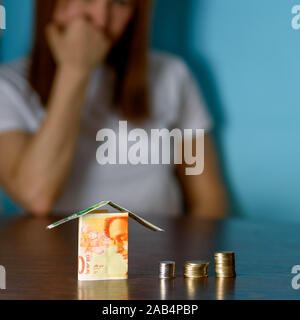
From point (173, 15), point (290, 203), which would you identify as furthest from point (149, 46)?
point (290, 203)

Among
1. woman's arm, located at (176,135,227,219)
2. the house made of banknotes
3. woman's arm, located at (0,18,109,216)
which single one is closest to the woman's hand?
woman's arm, located at (0,18,109,216)

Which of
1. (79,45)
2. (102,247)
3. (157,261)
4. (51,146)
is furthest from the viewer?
(79,45)

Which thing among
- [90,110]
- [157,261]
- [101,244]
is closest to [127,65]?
[90,110]

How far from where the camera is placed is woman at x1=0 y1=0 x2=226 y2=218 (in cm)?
195

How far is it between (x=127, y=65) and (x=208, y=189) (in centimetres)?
52

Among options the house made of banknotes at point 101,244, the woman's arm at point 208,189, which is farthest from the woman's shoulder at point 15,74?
the house made of banknotes at point 101,244

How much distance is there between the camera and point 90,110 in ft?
7.08

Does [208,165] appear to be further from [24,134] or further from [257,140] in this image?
[24,134]

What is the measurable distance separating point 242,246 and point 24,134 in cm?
116

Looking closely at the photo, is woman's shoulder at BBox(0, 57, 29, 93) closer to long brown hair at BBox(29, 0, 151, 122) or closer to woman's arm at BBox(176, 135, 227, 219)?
long brown hair at BBox(29, 0, 151, 122)

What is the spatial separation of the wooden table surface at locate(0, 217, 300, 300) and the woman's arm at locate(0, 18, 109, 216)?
22.9 inches

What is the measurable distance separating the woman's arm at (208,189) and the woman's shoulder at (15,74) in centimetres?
61

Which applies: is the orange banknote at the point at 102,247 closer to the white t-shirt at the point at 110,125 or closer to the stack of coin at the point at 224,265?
the stack of coin at the point at 224,265

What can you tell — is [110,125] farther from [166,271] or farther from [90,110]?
[166,271]
